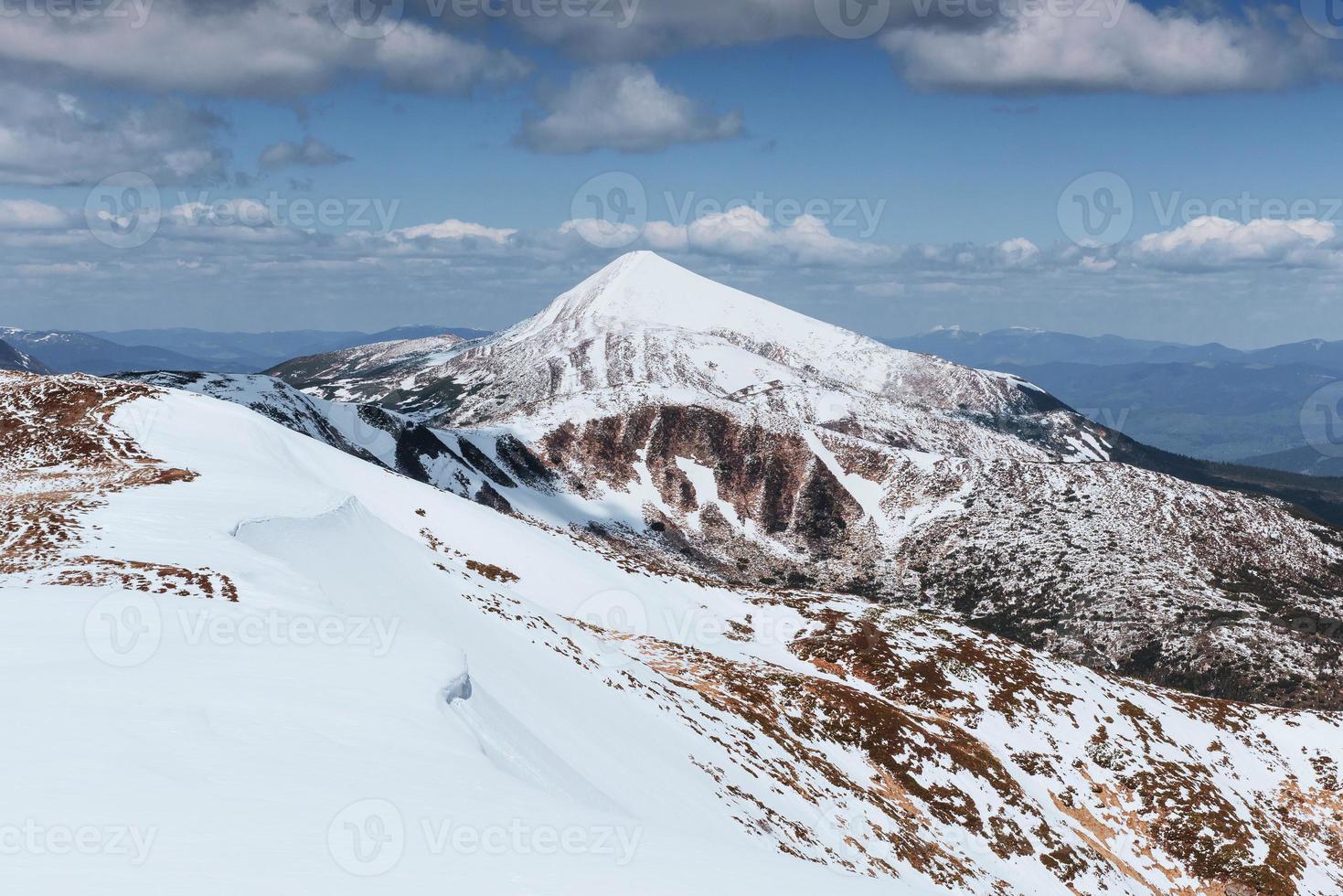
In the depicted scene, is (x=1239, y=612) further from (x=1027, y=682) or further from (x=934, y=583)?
(x=1027, y=682)

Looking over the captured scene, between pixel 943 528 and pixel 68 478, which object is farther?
pixel 943 528

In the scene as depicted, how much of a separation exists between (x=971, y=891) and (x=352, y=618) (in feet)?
87.8

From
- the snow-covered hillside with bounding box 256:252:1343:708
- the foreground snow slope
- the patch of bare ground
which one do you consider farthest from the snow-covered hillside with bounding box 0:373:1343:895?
the snow-covered hillside with bounding box 256:252:1343:708

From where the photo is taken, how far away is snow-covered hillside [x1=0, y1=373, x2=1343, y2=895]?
14.5m

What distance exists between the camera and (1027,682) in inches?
2167

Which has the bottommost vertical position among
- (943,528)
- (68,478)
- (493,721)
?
(943,528)

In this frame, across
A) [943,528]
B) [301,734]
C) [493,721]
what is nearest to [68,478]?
[493,721]

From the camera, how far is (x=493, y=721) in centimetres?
2444

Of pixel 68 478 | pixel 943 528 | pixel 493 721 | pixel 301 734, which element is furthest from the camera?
pixel 943 528

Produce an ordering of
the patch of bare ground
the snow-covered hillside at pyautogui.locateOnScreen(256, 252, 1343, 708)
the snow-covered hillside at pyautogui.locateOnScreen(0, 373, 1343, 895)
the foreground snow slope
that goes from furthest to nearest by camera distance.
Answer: the snow-covered hillside at pyautogui.locateOnScreen(256, 252, 1343, 708)
the patch of bare ground
the snow-covered hillside at pyautogui.locateOnScreen(0, 373, 1343, 895)
the foreground snow slope

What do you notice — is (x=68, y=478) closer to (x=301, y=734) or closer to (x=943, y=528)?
(x=301, y=734)

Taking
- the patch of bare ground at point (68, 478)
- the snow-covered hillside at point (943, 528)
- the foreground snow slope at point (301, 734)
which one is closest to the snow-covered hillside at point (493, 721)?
the foreground snow slope at point (301, 734)

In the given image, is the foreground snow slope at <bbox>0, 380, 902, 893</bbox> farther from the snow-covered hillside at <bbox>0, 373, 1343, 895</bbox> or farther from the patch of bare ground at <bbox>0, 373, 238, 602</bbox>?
the patch of bare ground at <bbox>0, 373, 238, 602</bbox>

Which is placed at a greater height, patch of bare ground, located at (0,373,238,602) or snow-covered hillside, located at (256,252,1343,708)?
patch of bare ground, located at (0,373,238,602)
